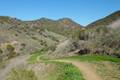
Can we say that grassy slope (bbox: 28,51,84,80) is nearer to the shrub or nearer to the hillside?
the hillside

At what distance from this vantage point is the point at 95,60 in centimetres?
3675

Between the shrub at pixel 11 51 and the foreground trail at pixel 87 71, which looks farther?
the shrub at pixel 11 51

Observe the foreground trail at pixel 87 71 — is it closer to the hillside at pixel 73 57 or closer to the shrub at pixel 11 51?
the hillside at pixel 73 57

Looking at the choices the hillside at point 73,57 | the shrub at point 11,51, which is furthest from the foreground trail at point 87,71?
the shrub at point 11,51

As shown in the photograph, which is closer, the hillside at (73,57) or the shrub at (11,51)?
the hillside at (73,57)

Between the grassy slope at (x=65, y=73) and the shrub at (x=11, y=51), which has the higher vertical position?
the shrub at (x=11, y=51)

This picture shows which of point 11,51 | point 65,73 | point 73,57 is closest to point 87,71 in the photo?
point 65,73

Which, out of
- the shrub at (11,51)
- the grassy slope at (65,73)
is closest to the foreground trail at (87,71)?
the grassy slope at (65,73)

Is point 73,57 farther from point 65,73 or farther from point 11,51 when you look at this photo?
point 11,51

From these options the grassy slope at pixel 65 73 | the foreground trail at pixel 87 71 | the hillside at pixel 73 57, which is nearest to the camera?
the foreground trail at pixel 87 71

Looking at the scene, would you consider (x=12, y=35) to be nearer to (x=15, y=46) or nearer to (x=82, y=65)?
(x=15, y=46)

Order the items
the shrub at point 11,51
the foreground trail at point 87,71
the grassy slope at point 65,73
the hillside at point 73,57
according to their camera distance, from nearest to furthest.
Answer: the foreground trail at point 87,71 → the grassy slope at point 65,73 → the hillside at point 73,57 → the shrub at point 11,51

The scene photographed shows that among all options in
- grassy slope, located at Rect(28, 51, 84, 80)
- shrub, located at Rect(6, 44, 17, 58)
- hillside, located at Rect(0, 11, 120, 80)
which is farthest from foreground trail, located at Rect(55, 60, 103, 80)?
shrub, located at Rect(6, 44, 17, 58)

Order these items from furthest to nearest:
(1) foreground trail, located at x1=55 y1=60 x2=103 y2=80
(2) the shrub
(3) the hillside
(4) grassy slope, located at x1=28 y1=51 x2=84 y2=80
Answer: (2) the shrub
(3) the hillside
(4) grassy slope, located at x1=28 y1=51 x2=84 y2=80
(1) foreground trail, located at x1=55 y1=60 x2=103 y2=80
